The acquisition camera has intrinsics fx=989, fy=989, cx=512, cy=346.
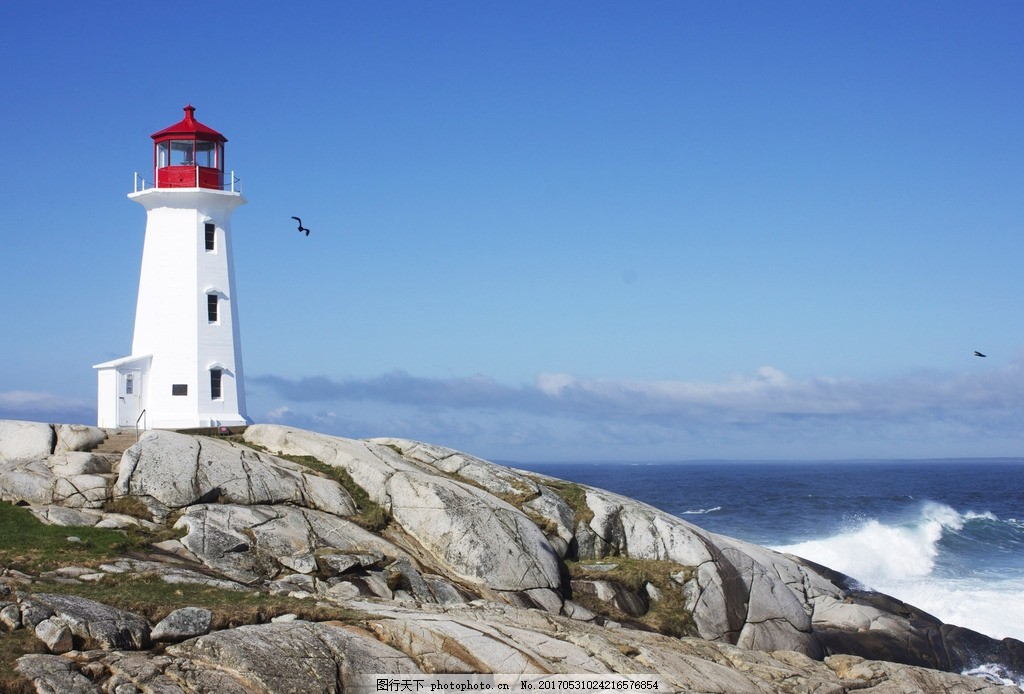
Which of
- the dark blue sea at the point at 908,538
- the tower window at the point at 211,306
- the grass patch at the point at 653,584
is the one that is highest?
the tower window at the point at 211,306

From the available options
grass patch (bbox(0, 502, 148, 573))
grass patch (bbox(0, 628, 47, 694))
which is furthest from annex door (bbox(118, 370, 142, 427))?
grass patch (bbox(0, 628, 47, 694))

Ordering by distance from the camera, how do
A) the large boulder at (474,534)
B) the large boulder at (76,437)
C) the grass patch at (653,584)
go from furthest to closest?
the large boulder at (76,437)
the grass patch at (653,584)
the large boulder at (474,534)

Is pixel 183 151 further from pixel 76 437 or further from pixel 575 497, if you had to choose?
pixel 575 497

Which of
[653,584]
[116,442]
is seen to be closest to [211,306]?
[116,442]

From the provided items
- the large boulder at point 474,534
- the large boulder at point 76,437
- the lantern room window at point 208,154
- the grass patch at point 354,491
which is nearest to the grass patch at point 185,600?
the grass patch at point 354,491

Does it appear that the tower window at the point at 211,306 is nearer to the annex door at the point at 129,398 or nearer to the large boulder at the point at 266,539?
the annex door at the point at 129,398

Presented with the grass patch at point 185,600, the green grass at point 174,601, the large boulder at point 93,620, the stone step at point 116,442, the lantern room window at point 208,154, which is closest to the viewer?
the large boulder at point 93,620

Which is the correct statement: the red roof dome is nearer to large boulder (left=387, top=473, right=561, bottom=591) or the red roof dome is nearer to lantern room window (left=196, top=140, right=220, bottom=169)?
lantern room window (left=196, top=140, right=220, bottom=169)

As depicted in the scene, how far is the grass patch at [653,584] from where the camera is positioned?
2458cm

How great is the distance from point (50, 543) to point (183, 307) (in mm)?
16032

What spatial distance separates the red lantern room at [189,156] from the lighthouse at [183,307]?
0.12ft

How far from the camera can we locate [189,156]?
119 ft

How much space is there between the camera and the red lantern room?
117ft

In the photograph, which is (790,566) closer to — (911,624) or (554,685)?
(911,624)
